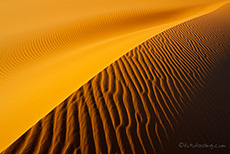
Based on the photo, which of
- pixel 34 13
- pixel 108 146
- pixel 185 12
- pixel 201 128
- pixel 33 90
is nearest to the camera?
pixel 108 146

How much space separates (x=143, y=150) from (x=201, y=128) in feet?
4.24

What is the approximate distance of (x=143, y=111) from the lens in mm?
3709

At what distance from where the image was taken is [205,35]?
25.9ft

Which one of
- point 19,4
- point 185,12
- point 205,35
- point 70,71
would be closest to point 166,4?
point 185,12

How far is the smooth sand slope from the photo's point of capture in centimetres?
309

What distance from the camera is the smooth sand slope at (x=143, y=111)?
309 cm

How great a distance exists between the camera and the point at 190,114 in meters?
3.87

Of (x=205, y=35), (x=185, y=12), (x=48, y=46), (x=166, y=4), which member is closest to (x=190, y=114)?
(x=205, y=35)

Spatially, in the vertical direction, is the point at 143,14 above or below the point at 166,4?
below

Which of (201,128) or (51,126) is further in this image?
(201,128)

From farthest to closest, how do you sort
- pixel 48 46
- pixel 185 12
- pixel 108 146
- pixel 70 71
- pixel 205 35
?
pixel 185 12 < pixel 48 46 < pixel 205 35 < pixel 70 71 < pixel 108 146

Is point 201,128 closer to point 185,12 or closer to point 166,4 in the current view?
point 185,12

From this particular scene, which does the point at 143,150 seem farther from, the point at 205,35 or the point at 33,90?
the point at 205,35

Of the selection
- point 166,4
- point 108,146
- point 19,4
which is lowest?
point 108,146
